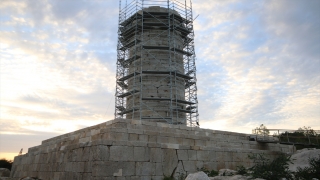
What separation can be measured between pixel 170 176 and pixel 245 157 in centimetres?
472

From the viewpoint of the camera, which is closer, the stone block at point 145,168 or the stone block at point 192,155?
the stone block at point 145,168

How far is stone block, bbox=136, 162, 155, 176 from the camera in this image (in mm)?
9281

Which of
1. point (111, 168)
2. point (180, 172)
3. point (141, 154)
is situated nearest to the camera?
point (111, 168)

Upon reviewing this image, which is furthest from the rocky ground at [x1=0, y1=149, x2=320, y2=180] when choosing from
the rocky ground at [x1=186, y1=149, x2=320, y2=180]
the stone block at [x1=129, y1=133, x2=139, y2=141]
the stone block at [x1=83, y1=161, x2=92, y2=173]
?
the stone block at [x1=83, y1=161, x2=92, y2=173]

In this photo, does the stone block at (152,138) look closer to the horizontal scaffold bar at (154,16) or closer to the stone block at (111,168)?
the stone block at (111,168)

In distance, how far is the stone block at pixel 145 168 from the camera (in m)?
9.28

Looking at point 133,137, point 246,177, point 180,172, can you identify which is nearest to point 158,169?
point 180,172

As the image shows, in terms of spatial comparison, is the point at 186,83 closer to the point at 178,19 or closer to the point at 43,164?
the point at 178,19

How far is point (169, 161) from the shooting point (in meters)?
10.1

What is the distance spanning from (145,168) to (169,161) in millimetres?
1114

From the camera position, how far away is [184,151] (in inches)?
421

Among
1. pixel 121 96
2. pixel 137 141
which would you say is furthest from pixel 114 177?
pixel 121 96

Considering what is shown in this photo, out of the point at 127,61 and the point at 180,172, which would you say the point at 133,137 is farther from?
the point at 127,61

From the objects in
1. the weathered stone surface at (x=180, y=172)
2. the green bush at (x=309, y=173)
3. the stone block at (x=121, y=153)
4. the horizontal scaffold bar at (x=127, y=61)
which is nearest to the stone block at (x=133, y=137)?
the stone block at (x=121, y=153)
